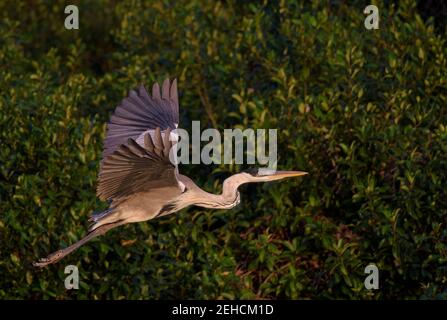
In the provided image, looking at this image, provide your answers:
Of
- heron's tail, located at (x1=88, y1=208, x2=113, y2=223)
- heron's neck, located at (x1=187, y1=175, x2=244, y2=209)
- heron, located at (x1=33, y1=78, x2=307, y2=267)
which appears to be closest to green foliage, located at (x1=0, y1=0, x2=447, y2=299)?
heron's tail, located at (x1=88, y1=208, x2=113, y2=223)

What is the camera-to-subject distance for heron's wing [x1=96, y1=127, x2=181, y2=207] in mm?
7219

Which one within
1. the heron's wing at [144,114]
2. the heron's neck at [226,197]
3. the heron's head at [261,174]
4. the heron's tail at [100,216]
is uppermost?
the heron's wing at [144,114]

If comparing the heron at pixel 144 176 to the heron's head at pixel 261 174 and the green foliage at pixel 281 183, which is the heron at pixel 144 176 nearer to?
the heron's head at pixel 261 174

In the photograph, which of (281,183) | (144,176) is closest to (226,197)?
(144,176)

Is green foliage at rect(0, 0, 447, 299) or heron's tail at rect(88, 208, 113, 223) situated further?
green foliage at rect(0, 0, 447, 299)

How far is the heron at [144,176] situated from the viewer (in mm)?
7434

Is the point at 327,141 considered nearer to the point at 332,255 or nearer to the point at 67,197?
the point at 332,255

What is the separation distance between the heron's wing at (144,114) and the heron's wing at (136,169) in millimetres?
605

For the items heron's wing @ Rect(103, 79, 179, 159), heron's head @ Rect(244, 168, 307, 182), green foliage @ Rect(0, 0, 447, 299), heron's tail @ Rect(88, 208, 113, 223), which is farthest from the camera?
green foliage @ Rect(0, 0, 447, 299)

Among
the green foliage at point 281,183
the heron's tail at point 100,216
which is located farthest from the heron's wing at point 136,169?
the green foliage at point 281,183

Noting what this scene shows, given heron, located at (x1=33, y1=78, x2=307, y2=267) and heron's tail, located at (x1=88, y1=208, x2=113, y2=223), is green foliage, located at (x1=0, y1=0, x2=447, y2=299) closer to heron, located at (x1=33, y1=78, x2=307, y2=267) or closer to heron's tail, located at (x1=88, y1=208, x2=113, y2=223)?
heron's tail, located at (x1=88, y1=208, x2=113, y2=223)

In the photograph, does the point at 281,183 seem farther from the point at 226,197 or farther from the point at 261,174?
the point at 226,197

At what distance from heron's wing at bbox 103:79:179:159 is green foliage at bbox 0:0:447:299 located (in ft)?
3.83
